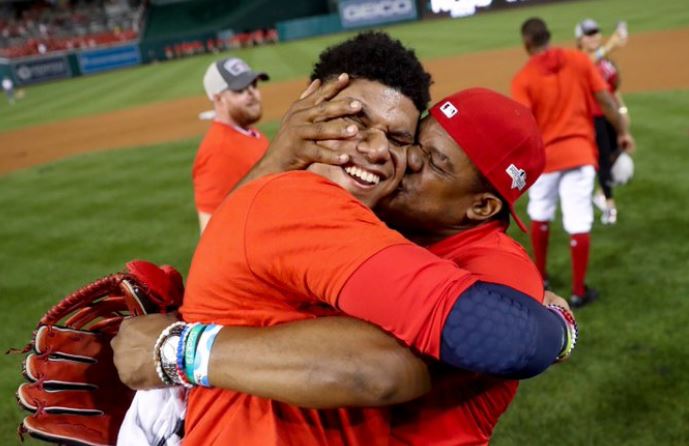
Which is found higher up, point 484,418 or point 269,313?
point 269,313

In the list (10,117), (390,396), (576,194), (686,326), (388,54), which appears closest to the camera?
(390,396)

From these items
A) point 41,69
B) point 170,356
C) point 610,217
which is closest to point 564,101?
point 610,217

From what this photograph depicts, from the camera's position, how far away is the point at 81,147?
17.4 meters

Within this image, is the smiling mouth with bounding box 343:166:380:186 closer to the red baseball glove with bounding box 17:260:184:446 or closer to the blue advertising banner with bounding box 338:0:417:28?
the red baseball glove with bounding box 17:260:184:446

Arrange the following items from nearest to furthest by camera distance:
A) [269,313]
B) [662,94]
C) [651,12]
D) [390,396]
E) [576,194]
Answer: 1. [390,396]
2. [269,313]
3. [576,194]
4. [662,94]
5. [651,12]

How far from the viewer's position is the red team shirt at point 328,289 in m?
1.61

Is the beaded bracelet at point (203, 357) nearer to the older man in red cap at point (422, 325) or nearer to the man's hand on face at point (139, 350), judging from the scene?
the older man in red cap at point (422, 325)

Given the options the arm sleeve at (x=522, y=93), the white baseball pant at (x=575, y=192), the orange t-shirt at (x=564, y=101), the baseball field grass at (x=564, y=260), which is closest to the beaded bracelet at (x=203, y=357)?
the baseball field grass at (x=564, y=260)

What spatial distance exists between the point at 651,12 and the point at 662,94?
16.7 m

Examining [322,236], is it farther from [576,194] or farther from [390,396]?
[576,194]

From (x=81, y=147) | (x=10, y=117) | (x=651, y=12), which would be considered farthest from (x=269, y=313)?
(x=651, y=12)

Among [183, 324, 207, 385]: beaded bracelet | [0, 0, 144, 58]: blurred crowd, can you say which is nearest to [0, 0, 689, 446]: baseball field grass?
[183, 324, 207, 385]: beaded bracelet

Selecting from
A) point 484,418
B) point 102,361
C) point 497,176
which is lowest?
point 484,418

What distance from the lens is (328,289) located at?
165 centimetres
